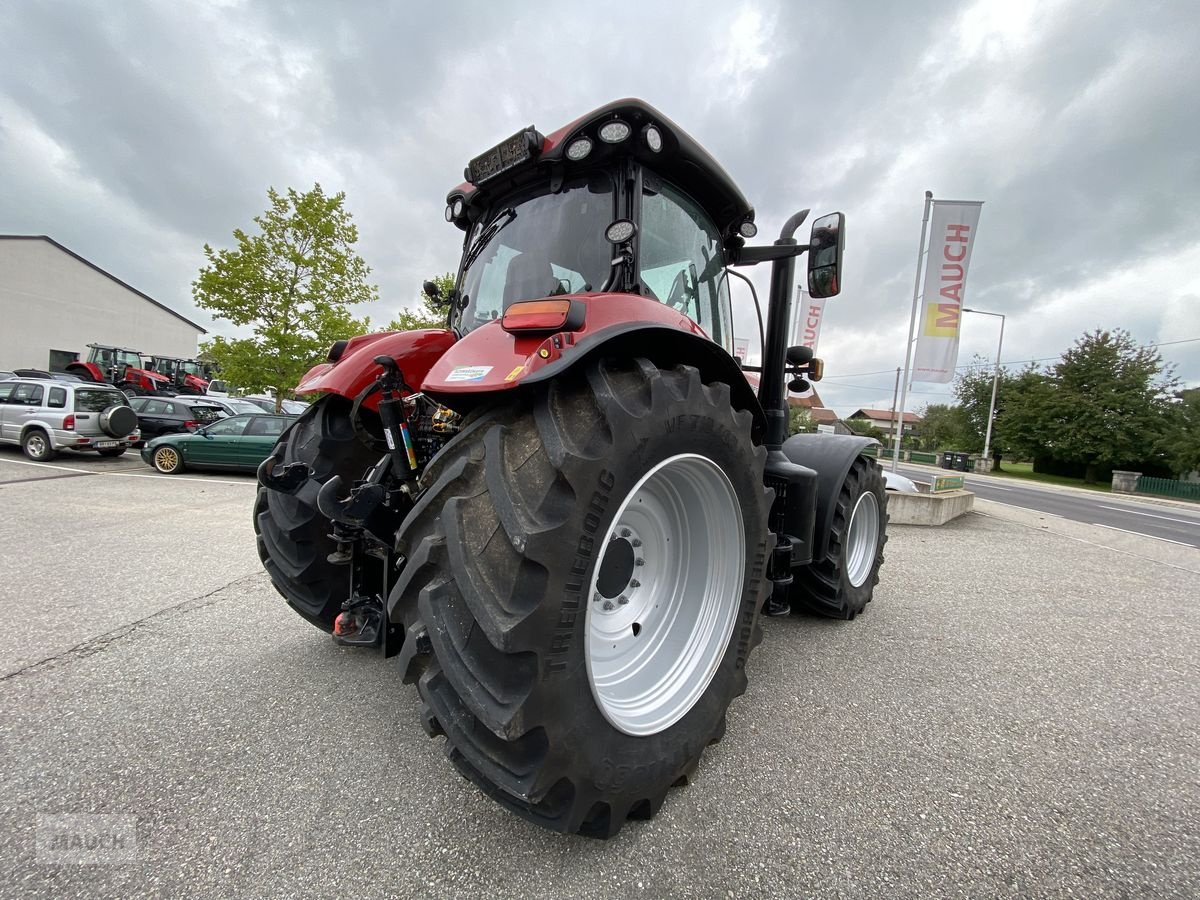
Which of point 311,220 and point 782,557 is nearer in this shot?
point 782,557

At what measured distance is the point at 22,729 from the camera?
1933 mm

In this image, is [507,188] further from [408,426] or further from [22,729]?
[22,729]

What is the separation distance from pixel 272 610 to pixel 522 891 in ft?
9.03

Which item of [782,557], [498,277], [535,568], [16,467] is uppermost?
[498,277]

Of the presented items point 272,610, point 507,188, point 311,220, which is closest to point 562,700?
point 507,188

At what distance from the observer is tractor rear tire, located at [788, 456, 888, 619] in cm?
321

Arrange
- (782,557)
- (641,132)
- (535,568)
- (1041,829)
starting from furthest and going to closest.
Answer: (782,557) < (641,132) < (1041,829) < (535,568)

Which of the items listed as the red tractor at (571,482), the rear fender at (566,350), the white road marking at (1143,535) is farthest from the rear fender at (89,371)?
the white road marking at (1143,535)

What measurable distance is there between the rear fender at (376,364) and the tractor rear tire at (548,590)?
0.94 metres

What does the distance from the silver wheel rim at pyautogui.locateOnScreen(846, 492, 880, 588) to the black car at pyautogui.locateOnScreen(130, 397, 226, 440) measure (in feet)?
47.3

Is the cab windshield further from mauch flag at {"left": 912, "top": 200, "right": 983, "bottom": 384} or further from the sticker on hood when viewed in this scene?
mauch flag at {"left": 912, "top": 200, "right": 983, "bottom": 384}

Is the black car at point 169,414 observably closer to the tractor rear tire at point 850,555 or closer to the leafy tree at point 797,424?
the leafy tree at point 797,424

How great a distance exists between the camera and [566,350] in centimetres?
139

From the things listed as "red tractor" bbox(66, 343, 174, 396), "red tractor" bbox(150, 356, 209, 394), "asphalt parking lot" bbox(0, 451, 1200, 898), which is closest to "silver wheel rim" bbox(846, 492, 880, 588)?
"asphalt parking lot" bbox(0, 451, 1200, 898)
